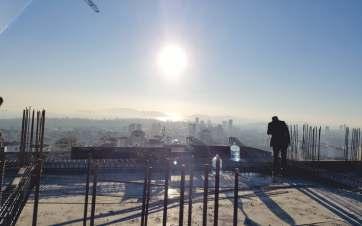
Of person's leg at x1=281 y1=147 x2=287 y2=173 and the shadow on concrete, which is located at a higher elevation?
person's leg at x1=281 y1=147 x2=287 y2=173

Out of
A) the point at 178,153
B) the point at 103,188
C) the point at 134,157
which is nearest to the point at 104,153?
the point at 134,157

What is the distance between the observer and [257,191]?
9.11m

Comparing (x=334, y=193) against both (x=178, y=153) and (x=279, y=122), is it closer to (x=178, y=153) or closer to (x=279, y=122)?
(x=279, y=122)

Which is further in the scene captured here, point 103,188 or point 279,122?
point 279,122

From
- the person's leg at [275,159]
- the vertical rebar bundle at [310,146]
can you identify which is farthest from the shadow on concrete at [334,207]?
the vertical rebar bundle at [310,146]

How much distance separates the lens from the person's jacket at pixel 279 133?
1040cm

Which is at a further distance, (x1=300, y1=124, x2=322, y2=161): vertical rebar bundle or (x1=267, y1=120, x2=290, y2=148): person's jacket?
(x1=300, y1=124, x2=322, y2=161): vertical rebar bundle

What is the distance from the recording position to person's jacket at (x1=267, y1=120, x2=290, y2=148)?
10398 millimetres

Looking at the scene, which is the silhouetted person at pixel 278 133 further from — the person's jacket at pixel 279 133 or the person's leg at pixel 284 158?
the person's leg at pixel 284 158

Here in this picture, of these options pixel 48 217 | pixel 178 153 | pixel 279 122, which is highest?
pixel 279 122

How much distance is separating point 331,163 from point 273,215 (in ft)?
25.0

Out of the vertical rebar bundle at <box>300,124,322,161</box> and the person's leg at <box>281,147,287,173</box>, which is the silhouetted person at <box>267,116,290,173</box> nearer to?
the person's leg at <box>281,147,287,173</box>

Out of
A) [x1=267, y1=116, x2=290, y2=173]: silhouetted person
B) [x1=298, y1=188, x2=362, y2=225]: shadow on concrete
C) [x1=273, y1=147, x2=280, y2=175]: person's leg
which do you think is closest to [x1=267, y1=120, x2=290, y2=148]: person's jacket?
[x1=267, y1=116, x2=290, y2=173]: silhouetted person

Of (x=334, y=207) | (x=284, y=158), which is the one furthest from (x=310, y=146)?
(x=334, y=207)
